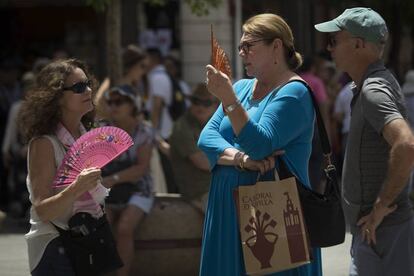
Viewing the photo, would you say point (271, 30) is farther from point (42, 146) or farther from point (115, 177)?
point (115, 177)

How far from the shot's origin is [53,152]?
480cm

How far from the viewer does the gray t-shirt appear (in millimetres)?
4645

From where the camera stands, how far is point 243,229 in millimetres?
4691

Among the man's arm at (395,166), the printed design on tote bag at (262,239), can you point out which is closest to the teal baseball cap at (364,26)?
the man's arm at (395,166)

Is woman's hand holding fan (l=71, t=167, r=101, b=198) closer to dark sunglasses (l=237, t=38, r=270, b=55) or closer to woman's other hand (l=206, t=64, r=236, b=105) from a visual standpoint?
woman's other hand (l=206, t=64, r=236, b=105)

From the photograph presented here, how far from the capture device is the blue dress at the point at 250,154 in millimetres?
4688

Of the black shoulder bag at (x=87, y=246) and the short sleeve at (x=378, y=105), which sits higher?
the short sleeve at (x=378, y=105)

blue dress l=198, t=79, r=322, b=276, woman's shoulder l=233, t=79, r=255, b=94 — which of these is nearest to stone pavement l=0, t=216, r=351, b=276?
woman's shoulder l=233, t=79, r=255, b=94

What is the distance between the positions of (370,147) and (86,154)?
1.23 meters

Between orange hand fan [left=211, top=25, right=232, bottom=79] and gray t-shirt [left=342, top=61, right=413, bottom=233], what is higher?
orange hand fan [left=211, top=25, right=232, bottom=79]

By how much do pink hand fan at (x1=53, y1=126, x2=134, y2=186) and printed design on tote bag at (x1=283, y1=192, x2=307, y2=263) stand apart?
31.7 inches

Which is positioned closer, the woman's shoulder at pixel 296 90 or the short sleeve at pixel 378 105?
the short sleeve at pixel 378 105

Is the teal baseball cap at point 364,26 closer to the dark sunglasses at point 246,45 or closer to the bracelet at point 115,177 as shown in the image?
the dark sunglasses at point 246,45

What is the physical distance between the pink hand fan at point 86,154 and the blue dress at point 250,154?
445 mm
